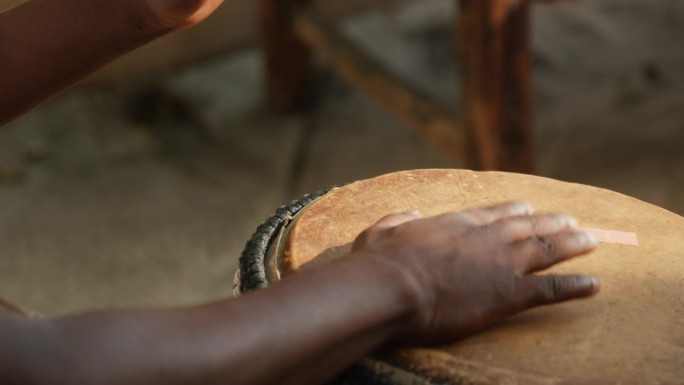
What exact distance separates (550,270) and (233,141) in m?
2.40

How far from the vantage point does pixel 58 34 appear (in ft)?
4.67

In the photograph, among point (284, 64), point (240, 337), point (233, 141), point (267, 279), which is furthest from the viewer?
point (284, 64)

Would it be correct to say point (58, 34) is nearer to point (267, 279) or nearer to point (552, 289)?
point (267, 279)

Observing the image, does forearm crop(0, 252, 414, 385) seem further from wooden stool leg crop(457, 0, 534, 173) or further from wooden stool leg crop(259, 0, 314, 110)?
wooden stool leg crop(259, 0, 314, 110)

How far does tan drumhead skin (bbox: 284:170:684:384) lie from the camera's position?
3.18ft

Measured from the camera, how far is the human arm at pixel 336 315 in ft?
2.74

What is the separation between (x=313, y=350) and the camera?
914mm

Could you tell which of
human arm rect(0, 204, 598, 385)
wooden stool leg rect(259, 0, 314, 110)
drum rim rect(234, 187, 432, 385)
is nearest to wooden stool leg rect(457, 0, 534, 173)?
wooden stool leg rect(259, 0, 314, 110)

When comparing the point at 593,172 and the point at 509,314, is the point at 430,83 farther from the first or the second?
the point at 509,314

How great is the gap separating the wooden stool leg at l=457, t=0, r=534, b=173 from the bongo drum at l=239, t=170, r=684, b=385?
1318 millimetres

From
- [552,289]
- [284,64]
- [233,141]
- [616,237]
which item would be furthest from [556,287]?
[284,64]

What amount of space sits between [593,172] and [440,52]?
0.87 m

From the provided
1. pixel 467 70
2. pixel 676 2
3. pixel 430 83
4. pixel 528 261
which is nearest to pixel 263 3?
pixel 430 83

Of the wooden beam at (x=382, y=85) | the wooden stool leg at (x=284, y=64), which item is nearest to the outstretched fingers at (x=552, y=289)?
the wooden beam at (x=382, y=85)
